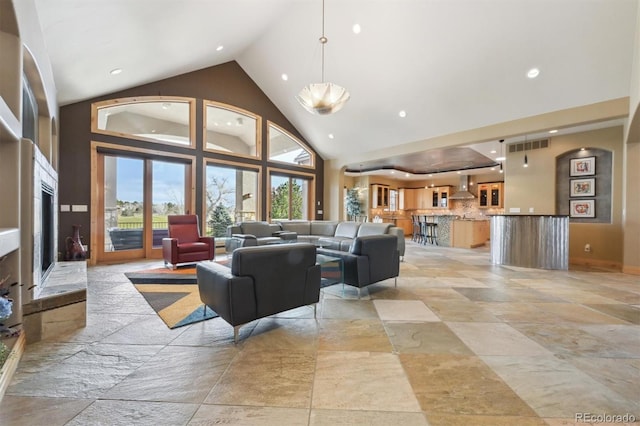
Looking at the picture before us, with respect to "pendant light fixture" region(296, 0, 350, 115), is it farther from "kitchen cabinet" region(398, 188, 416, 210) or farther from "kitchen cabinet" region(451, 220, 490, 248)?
"kitchen cabinet" region(398, 188, 416, 210)

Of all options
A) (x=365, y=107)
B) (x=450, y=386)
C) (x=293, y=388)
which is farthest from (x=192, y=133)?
(x=450, y=386)

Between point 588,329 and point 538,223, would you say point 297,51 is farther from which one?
point 588,329

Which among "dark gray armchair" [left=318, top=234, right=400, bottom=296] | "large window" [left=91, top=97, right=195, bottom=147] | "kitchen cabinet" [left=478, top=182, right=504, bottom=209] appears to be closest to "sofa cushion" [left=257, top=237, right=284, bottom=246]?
"dark gray armchair" [left=318, top=234, right=400, bottom=296]

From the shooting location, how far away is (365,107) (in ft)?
22.8

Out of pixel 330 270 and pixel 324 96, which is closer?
pixel 324 96

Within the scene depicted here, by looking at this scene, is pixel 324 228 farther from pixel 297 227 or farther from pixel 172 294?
pixel 172 294

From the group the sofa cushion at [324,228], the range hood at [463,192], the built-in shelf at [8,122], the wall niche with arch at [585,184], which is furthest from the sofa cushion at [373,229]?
the range hood at [463,192]

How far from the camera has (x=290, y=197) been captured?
9.34m

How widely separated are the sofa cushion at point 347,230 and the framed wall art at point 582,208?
4861mm

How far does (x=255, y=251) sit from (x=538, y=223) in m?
5.86

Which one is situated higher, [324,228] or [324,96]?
[324,96]

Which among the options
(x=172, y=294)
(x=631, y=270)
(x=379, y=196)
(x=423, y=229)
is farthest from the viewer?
(x=379, y=196)

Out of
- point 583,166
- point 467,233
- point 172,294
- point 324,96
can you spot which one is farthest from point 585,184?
point 172,294

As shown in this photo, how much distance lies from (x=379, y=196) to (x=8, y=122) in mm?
11216
